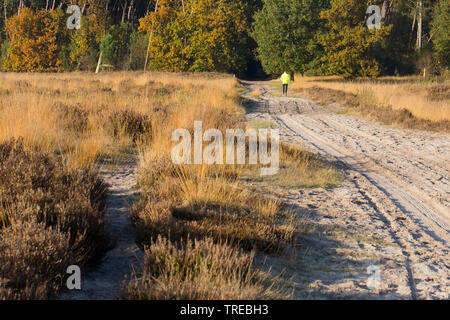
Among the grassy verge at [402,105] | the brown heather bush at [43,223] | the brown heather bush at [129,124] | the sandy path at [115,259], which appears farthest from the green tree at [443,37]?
the brown heather bush at [43,223]

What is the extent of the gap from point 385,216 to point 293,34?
42.5 m

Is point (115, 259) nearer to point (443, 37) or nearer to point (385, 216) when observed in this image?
point (385, 216)

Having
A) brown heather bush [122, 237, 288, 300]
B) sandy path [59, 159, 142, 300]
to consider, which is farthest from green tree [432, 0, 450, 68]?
brown heather bush [122, 237, 288, 300]

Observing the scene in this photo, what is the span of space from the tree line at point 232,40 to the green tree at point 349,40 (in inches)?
3.9

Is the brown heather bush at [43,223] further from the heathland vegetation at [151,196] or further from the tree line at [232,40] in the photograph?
the tree line at [232,40]

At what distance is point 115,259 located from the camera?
12.4 feet

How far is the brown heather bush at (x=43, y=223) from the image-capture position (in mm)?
2818

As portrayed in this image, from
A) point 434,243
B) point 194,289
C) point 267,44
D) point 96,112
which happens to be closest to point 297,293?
point 194,289

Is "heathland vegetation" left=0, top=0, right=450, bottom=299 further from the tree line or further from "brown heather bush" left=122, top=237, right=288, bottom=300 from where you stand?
the tree line

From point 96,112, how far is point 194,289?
8049 mm

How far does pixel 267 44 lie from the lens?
46594mm

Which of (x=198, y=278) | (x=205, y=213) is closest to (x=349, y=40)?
(x=205, y=213)

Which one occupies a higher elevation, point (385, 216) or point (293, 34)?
point (293, 34)
